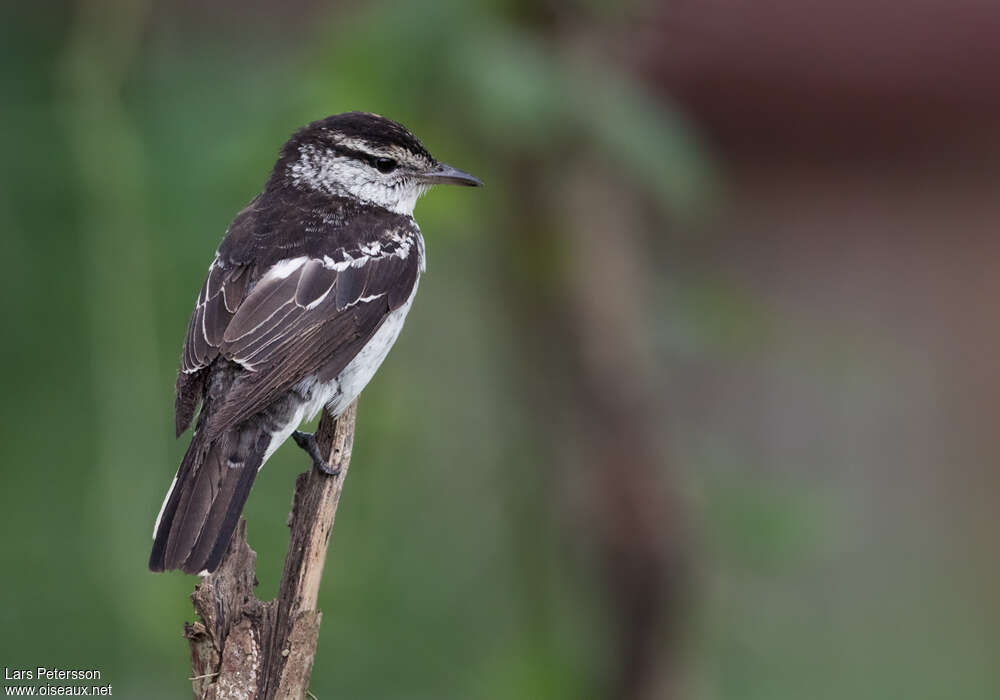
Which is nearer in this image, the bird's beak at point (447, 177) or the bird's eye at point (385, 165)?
the bird's beak at point (447, 177)

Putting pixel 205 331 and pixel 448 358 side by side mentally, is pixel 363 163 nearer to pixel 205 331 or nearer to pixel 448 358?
pixel 205 331

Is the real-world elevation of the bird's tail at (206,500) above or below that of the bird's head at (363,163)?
below

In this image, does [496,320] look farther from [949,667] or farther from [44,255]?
[949,667]

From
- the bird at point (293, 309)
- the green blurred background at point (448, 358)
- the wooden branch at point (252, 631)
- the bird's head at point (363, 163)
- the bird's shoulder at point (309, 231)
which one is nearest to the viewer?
the wooden branch at point (252, 631)

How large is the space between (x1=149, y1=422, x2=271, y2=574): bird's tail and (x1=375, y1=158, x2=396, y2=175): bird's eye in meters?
1.29

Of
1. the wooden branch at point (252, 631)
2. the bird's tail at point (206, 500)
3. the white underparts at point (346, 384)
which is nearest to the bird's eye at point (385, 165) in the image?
the white underparts at point (346, 384)

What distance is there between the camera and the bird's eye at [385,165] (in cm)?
482

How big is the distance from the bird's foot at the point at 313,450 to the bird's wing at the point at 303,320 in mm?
214

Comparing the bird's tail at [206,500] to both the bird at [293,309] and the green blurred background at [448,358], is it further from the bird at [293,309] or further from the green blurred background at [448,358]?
the green blurred background at [448,358]

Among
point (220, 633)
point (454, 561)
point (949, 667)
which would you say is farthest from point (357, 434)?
point (949, 667)

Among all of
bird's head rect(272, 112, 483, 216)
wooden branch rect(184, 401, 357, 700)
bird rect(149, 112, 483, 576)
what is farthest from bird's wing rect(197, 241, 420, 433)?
wooden branch rect(184, 401, 357, 700)

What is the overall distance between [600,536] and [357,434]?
120cm

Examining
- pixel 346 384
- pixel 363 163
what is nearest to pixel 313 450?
pixel 346 384

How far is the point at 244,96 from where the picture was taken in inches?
191
